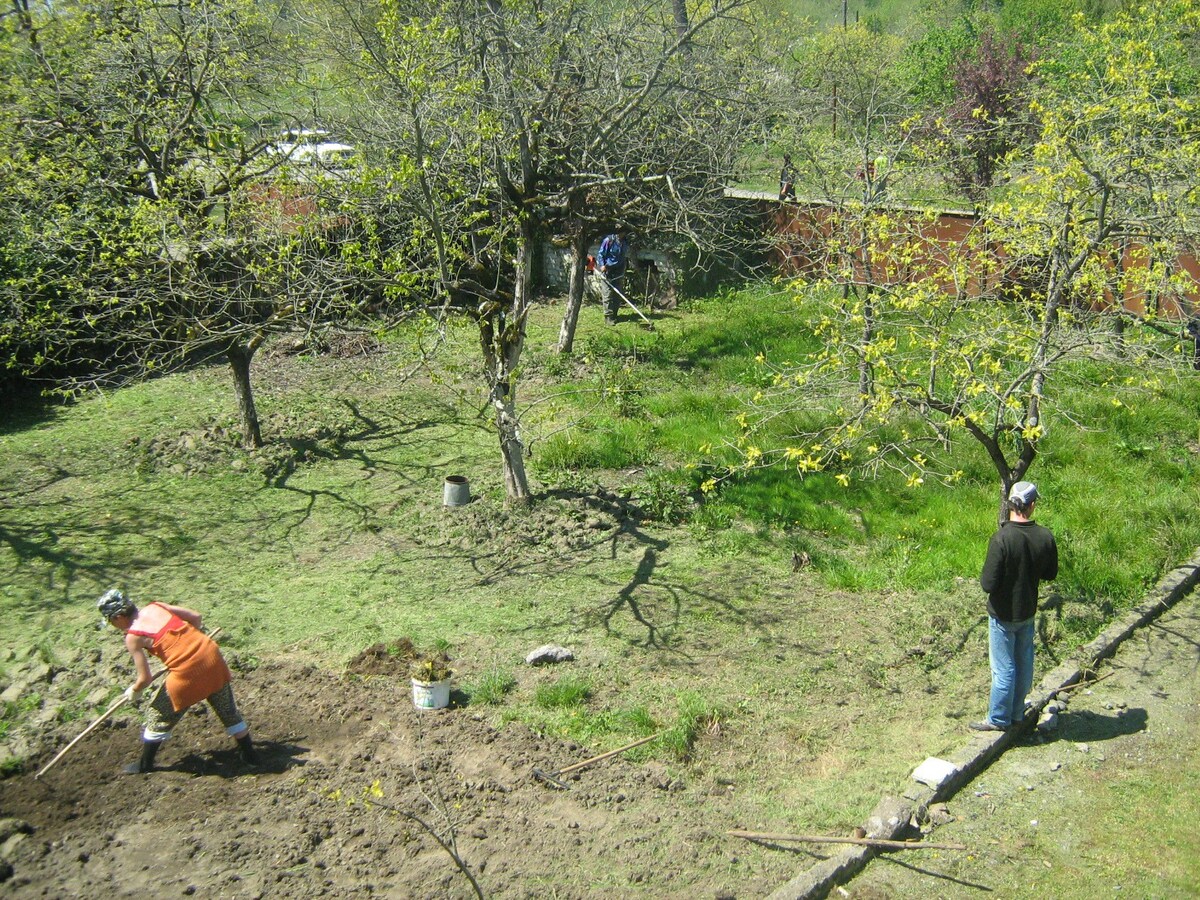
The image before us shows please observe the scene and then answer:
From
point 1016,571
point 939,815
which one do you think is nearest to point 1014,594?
point 1016,571

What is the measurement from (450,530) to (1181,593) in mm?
5922

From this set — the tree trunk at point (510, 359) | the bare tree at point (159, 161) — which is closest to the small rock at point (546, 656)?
the tree trunk at point (510, 359)

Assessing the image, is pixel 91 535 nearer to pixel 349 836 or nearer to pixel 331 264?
pixel 331 264

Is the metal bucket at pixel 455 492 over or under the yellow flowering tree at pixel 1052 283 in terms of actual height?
under

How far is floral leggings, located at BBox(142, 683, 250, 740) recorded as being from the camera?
5848 mm

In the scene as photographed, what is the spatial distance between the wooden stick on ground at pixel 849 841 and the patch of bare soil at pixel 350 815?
193 mm

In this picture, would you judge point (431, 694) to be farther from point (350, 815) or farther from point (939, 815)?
point (939, 815)

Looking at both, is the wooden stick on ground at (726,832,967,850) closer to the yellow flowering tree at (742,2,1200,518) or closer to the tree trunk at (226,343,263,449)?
the yellow flowering tree at (742,2,1200,518)

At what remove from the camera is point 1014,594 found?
18.9 feet

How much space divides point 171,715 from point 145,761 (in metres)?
0.32

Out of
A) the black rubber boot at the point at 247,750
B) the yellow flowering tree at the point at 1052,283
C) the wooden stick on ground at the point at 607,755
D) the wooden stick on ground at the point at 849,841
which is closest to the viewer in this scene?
the wooden stick on ground at the point at 849,841

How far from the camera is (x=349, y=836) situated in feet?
17.3

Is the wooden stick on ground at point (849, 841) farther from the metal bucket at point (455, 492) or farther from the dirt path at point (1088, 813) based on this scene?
the metal bucket at point (455, 492)

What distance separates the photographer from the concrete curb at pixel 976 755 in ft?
15.9
